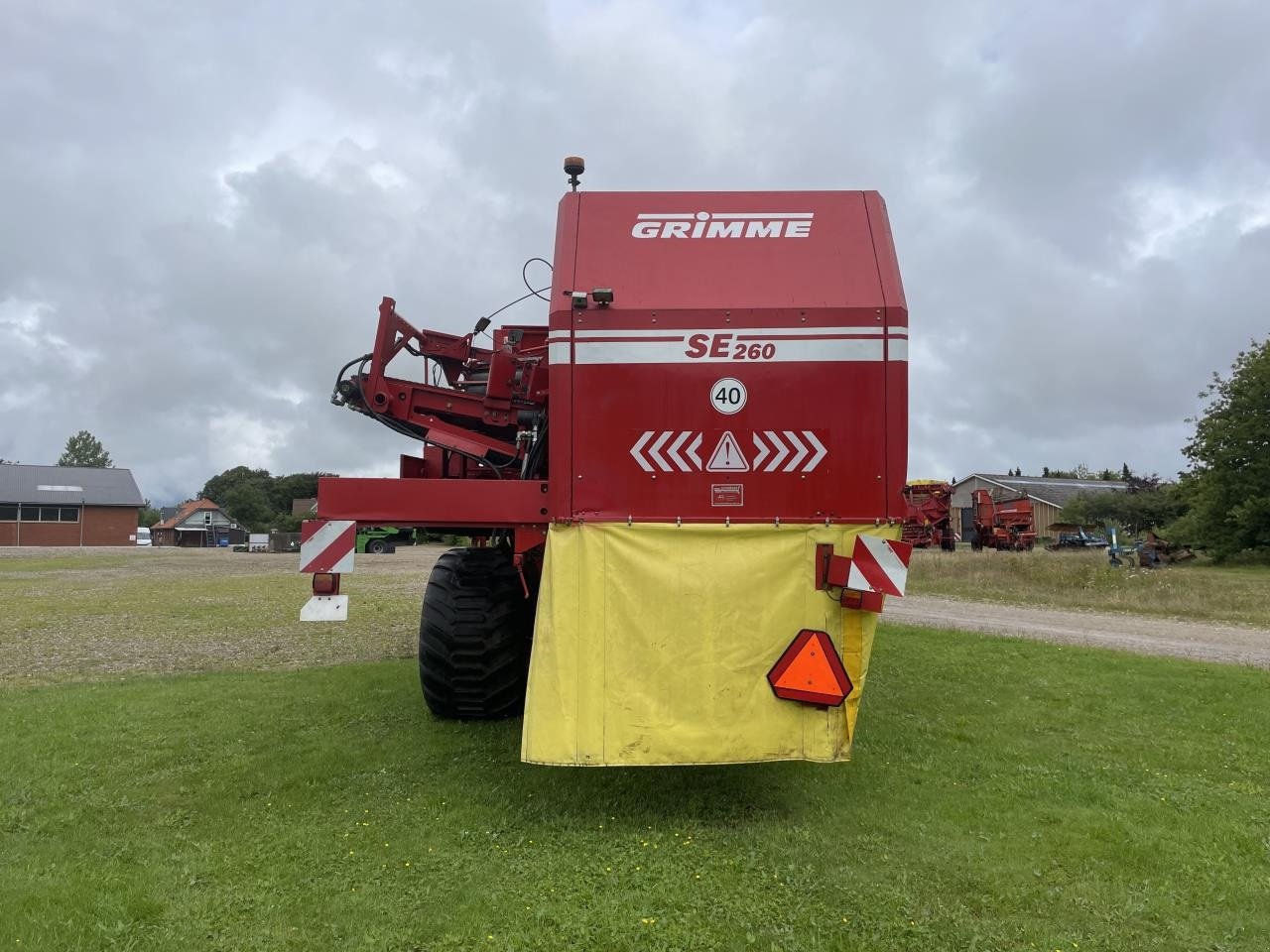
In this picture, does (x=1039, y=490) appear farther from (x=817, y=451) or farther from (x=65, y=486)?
(x=65, y=486)

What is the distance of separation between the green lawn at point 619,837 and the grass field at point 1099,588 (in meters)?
10.1

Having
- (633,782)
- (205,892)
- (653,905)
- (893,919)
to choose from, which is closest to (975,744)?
(633,782)

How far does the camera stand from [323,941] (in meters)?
2.87

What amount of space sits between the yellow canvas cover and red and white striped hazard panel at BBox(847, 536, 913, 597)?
2.3 inches

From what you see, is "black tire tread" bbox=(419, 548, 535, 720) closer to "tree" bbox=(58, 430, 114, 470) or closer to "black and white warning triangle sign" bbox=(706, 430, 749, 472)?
"black and white warning triangle sign" bbox=(706, 430, 749, 472)

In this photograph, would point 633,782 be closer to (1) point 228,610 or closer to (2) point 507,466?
(2) point 507,466

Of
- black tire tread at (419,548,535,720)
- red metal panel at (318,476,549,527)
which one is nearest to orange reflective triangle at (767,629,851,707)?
red metal panel at (318,476,549,527)

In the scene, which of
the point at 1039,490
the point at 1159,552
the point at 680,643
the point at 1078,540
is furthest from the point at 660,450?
the point at 1039,490

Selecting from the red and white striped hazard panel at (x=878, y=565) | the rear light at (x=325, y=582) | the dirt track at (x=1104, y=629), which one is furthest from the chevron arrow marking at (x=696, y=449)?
the dirt track at (x=1104, y=629)

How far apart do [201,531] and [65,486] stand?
956cm

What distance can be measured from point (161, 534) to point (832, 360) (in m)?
77.5

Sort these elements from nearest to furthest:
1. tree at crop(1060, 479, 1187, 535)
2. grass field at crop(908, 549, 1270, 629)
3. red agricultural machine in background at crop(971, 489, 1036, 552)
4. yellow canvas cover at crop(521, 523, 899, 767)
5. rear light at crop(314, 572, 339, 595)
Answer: yellow canvas cover at crop(521, 523, 899, 767) → rear light at crop(314, 572, 339, 595) → grass field at crop(908, 549, 1270, 629) → red agricultural machine in background at crop(971, 489, 1036, 552) → tree at crop(1060, 479, 1187, 535)

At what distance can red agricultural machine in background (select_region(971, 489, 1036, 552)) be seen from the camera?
36625 mm

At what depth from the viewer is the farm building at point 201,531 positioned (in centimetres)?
6569
